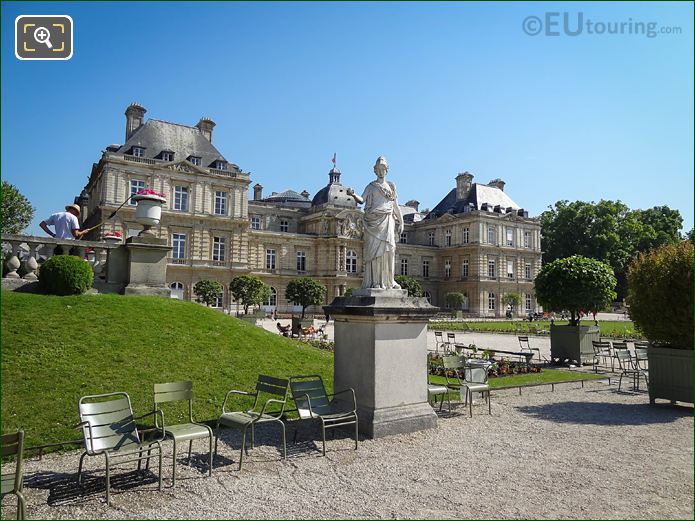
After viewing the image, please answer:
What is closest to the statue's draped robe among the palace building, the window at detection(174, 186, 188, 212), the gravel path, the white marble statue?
the white marble statue

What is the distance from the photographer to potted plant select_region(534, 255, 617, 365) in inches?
599

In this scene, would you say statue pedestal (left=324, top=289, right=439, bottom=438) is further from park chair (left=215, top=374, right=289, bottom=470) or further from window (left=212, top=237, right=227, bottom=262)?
window (left=212, top=237, right=227, bottom=262)

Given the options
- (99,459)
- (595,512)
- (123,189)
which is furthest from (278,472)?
(123,189)

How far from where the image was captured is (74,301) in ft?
33.8

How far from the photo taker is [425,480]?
522 centimetres

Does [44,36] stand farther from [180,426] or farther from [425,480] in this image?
[425,480]

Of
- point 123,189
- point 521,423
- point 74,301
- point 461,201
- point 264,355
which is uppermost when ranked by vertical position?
point 461,201

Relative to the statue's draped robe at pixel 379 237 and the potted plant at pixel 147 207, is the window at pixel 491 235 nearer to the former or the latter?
the potted plant at pixel 147 207

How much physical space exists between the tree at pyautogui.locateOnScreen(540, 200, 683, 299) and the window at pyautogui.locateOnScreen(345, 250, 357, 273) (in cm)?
2707

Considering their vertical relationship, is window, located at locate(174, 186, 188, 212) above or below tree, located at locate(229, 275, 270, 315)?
above

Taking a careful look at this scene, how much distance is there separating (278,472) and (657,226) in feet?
250

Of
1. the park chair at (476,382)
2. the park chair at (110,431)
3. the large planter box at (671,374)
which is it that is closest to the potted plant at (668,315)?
the large planter box at (671,374)

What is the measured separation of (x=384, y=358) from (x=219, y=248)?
36.9 meters

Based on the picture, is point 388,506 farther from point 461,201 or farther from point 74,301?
point 461,201
